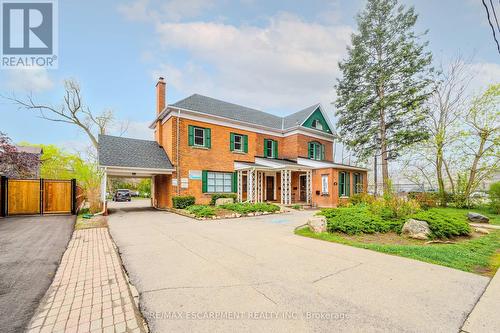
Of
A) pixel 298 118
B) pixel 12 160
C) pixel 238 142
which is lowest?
pixel 12 160

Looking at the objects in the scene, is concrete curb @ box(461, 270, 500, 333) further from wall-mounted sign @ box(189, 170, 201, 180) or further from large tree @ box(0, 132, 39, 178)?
large tree @ box(0, 132, 39, 178)

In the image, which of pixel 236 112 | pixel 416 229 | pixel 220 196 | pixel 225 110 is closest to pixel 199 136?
pixel 225 110

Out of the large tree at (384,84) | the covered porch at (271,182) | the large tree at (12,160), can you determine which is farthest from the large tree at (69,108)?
the large tree at (384,84)

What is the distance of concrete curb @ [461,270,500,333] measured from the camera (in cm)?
248

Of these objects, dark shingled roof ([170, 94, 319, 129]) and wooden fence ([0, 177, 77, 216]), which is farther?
dark shingled roof ([170, 94, 319, 129])

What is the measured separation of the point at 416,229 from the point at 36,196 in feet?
58.6

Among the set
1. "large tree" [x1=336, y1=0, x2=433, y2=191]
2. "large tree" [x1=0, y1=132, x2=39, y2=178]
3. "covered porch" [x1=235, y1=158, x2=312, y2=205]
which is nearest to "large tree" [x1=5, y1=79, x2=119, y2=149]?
"large tree" [x1=0, y1=132, x2=39, y2=178]

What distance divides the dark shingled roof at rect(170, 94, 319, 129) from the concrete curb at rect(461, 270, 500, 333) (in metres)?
15.8

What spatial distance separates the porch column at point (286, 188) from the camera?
56.5ft

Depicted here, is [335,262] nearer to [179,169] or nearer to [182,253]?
[182,253]

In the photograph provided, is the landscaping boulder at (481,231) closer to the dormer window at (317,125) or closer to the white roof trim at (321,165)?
the white roof trim at (321,165)

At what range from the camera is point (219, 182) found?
17.0m

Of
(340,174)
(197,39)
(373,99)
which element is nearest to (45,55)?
(197,39)

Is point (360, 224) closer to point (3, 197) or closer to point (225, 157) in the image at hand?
point (225, 157)
